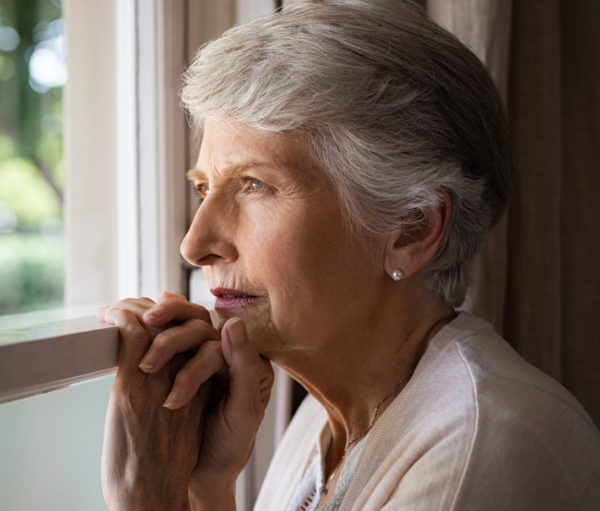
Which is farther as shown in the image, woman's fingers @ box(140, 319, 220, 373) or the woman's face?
the woman's face

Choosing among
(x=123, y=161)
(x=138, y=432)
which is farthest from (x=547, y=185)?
(x=138, y=432)

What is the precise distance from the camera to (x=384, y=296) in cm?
121

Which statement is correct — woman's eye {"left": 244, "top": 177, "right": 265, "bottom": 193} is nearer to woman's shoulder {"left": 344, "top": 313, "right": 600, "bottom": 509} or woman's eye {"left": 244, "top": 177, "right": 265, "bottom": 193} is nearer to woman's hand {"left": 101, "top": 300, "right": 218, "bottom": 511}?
woman's hand {"left": 101, "top": 300, "right": 218, "bottom": 511}

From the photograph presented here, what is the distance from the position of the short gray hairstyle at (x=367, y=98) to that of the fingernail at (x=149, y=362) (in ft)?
1.32

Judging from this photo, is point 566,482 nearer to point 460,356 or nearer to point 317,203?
point 460,356

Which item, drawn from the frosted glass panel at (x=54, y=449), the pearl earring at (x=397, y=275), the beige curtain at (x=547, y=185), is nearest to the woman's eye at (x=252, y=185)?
the pearl earring at (x=397, y=275)

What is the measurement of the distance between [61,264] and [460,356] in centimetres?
89

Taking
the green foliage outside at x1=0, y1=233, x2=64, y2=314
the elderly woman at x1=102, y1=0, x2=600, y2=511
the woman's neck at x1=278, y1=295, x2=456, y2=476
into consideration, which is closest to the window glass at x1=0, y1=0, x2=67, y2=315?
the green foliage outside at x1=0, y1=233, x2=64, y2=314

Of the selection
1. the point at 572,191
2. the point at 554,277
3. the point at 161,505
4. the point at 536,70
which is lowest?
the point at 161,505

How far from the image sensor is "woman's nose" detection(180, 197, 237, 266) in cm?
113

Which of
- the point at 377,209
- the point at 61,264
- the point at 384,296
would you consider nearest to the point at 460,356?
the point at 384,296

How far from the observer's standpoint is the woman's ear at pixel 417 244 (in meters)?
1.17

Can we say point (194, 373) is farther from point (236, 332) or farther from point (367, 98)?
point (367, 98)

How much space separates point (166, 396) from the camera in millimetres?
1070
